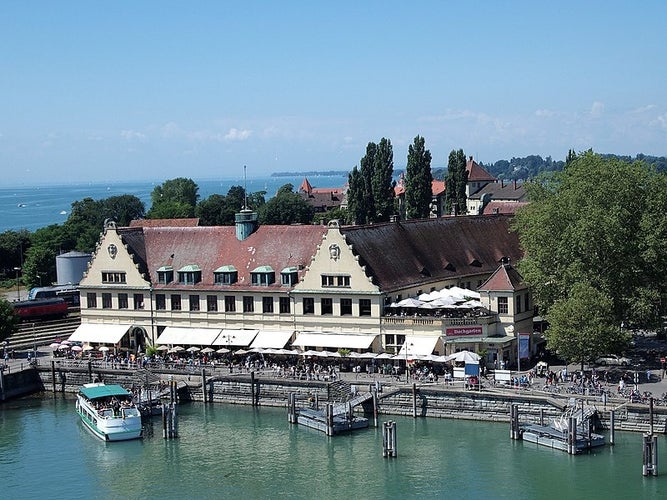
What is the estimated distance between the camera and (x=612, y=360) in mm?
74562

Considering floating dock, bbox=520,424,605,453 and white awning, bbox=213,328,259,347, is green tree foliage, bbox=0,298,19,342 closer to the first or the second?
white awning, bbox=213,328,259,347

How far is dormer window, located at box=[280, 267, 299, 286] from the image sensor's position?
81812mm

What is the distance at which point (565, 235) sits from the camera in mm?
77000

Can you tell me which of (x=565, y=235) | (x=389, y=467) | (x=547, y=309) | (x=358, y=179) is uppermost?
(x=358, y=179)

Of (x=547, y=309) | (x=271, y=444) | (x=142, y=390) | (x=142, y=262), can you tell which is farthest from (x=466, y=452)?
(x=142, y=262)

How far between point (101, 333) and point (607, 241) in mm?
39631

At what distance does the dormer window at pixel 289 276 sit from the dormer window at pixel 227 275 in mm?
4155

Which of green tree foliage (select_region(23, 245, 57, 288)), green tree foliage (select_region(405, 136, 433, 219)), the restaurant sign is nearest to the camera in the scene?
the restaurant sign

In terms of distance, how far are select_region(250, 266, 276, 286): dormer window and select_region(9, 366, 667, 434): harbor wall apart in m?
9.30

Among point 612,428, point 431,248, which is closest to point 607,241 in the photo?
point 431,248

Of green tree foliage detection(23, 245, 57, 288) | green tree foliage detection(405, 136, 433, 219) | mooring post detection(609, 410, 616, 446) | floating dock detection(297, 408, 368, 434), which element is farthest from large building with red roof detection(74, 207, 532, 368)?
green tree foliage detection(23, 245, 57, 288)

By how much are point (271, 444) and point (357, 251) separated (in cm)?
2023

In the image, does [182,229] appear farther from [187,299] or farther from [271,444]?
[271,444]

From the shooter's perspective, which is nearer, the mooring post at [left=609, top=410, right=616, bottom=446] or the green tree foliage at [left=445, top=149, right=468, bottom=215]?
the mooring post at [left=609, top=410, right=616, bottom=446]
